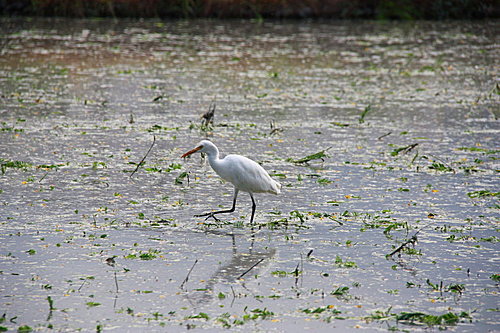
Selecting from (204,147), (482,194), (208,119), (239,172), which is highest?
(204,147)

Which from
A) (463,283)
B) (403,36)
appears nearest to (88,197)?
(463,283)

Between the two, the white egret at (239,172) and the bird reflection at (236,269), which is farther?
the white egret at (239,172)

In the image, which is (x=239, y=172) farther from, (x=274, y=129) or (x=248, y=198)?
(x=274, y=129)

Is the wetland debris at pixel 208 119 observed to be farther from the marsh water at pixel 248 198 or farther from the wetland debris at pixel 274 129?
the wetland debris at pixel 274 129

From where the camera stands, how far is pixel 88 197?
9430 mm

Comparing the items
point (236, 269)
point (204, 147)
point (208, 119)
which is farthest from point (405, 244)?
point (208, 119)

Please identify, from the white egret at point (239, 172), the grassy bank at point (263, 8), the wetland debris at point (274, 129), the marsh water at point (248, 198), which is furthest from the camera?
the grassy bank at point (263, 8)

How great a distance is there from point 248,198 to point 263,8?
948 inches

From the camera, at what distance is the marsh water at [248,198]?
6.46 metres

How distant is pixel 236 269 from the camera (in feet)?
24.0

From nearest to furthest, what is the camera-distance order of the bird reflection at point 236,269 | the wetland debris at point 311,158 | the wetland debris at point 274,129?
the bird reflection at point 236,269 → the wetland debris at point 311,158 → the wetland debris at point 274,129

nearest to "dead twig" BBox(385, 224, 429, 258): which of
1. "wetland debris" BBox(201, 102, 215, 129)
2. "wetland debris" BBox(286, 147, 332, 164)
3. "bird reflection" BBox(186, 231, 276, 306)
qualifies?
"bird reflection" BBox(186, 231, 276, 306)

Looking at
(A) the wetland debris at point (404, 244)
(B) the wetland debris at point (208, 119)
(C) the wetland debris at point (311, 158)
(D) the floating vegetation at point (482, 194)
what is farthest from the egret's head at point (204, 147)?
(B) the wetland debris at point (208, 119)

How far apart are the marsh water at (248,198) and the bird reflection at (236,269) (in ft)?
0.08
